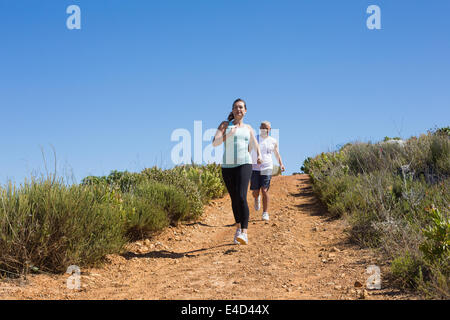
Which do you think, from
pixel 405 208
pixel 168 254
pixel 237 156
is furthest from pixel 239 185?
pixel 405 208

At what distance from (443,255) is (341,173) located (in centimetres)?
756

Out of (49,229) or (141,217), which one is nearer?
(49,229)

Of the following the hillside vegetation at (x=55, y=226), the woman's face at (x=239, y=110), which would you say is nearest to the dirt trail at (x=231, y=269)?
the hillside vegetation at (x=55, y=226)

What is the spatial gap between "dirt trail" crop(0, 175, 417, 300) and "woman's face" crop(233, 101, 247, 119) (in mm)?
2384

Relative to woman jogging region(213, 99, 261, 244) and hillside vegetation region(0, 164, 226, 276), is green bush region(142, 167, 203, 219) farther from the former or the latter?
woman jogging region(213, 99, 261, 244)

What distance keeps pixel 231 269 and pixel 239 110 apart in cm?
271

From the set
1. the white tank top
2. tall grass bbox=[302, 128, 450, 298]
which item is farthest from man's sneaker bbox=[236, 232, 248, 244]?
the white tank top

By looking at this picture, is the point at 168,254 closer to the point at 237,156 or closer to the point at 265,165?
the point at 237,156

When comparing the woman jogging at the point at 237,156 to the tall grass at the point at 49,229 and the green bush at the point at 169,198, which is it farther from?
the green bush at the point at 169,198

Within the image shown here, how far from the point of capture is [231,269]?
214 inches

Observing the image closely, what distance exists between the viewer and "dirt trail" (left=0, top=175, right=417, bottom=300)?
444cm
